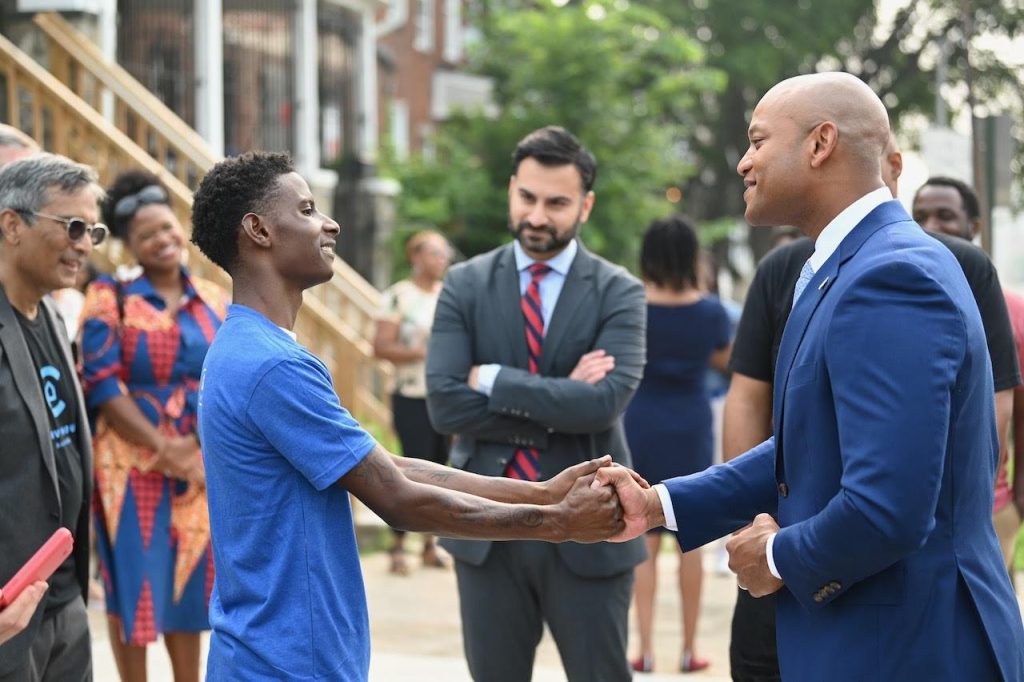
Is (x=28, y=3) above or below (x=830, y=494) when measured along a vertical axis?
above

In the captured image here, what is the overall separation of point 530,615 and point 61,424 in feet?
5.71

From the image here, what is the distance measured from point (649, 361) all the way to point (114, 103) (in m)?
7.52

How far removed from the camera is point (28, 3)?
12.4m

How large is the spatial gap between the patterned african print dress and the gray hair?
1441mm

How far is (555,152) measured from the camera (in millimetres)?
5363

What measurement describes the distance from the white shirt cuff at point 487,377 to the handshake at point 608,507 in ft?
3.52

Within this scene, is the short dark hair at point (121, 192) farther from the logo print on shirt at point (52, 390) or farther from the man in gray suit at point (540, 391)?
the logo print on shirt at point (52, 390)

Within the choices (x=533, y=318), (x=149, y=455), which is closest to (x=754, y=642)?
(x=533, y=318)

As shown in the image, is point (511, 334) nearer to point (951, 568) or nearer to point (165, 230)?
point (165, 230)

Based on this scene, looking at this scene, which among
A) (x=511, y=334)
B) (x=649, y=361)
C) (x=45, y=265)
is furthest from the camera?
(x=649, y=361)

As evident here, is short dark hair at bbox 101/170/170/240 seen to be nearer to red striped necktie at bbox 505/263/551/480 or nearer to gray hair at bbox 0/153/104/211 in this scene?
gray hair at bbox 0/153/104/211

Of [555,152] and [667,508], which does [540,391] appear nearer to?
[555,152]

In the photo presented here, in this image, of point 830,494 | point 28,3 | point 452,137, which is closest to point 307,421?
point 830,494

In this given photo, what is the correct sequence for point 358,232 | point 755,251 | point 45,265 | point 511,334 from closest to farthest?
point 45,265 → point 511,334 → point 358,232 → point 755,251
